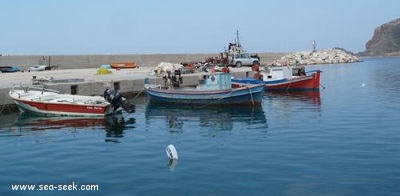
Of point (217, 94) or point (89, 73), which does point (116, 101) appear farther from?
point (89, 73)

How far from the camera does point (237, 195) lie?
10.4m

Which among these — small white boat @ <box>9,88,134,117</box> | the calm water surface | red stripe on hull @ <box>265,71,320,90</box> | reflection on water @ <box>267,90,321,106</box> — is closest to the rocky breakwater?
red stripe on hull @ <box>265,71,320,90</box>

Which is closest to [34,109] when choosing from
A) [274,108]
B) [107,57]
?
[274,108]

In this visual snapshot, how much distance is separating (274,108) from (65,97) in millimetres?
11496

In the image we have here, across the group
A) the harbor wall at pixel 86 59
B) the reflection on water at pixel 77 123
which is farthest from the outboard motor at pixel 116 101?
the harbor wall at pixel 86 59

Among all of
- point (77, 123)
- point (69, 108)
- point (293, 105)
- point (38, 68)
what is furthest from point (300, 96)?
point (38, 68)

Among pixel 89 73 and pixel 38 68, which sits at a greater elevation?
pixel 38 68

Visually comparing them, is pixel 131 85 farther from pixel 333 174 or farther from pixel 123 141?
pixel 333 174

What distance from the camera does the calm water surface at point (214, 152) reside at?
36.6 ft

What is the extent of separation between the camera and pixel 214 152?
1492cm

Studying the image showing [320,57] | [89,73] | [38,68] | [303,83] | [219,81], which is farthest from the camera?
[320,57]

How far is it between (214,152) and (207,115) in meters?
9.49

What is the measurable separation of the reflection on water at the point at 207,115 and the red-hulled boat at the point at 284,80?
10.1 meters

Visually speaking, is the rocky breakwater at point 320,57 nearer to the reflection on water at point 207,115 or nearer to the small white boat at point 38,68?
the small white boat at point 38,68
